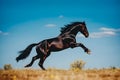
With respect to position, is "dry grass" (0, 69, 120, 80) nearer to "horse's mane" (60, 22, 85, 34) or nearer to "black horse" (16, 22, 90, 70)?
"black horse" (16, 22, 90, 70)

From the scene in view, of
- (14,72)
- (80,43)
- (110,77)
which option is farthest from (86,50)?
(14,72)

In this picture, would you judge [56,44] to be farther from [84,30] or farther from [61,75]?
[61,75]

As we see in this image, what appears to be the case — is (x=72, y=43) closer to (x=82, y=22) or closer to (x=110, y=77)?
(x=82, y=22)

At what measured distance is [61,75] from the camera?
6559 millimetres

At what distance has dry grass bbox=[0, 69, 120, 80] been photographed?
6.47 metres

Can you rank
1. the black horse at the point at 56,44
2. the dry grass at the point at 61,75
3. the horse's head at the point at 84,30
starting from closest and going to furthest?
1. the dry grass at the point at 61,75
2. the black horse at the point at 56,44
3. the horse's head at the point at 84,30

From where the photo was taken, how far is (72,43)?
7.81 m

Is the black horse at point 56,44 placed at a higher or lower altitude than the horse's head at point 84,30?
lower

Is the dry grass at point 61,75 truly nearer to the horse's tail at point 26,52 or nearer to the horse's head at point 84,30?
the horse's tail at point 26,52

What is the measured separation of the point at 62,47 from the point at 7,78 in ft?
6.19

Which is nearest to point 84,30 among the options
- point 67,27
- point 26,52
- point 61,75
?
point 67,27

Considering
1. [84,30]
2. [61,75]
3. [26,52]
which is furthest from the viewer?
[84,30]

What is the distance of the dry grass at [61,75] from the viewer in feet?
21.2

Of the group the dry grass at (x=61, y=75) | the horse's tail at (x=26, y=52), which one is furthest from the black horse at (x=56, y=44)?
the dry grass at (x=61, y=75)
